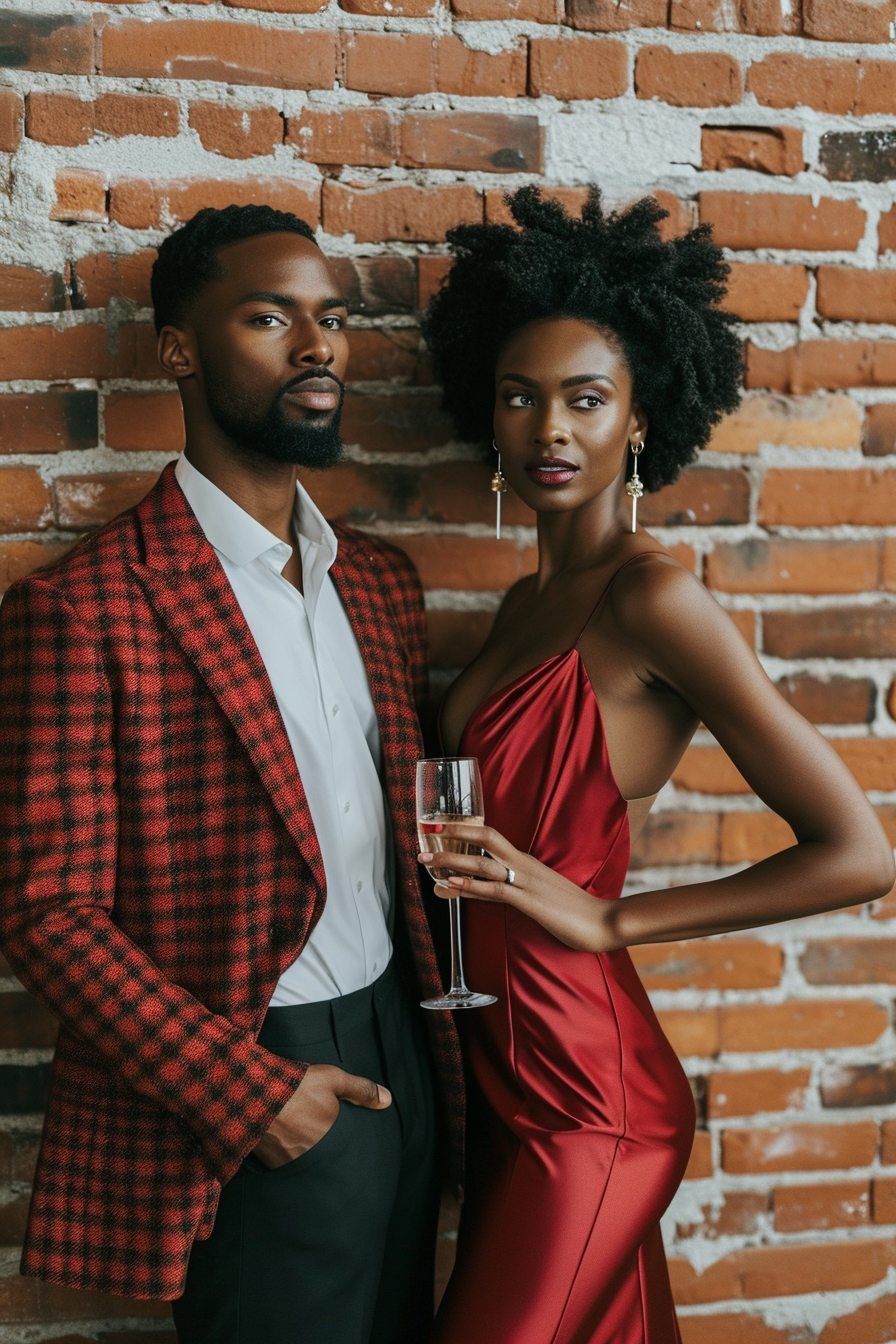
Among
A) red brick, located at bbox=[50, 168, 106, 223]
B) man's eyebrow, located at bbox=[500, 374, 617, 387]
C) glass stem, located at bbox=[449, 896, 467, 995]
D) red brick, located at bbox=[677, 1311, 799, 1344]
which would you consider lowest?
red brick, located at bbox=[677, 1311, 799, 1344]

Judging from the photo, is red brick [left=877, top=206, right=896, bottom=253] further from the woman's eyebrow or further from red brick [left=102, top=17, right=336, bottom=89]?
red brick [left=102, top=17, right=336, bottom=89]

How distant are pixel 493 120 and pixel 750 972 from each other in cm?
165

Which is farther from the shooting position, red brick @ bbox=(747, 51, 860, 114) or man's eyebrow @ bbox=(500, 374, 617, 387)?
red brick @ bbox=(747, 51, 860, 114)

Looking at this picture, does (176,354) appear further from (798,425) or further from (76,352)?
(798,425)

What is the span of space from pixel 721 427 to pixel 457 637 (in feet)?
2.08

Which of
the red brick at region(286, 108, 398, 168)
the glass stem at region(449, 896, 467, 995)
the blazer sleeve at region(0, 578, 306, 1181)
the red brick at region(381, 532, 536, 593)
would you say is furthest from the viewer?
the red brick at region(381, 532, 536, 593)

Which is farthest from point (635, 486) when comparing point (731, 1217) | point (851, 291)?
point (731, 1217)

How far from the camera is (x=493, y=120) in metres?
1.98

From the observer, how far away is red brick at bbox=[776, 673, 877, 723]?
2.08m

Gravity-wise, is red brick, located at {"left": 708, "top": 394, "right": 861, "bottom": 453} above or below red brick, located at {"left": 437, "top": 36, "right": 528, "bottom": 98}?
below

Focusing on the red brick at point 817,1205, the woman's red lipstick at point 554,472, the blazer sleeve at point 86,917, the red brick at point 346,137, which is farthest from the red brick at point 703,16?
the red brick at point 817,1205

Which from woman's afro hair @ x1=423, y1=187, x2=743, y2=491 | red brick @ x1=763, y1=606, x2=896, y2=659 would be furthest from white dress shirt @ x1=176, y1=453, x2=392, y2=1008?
red brick @ x1=763, y1=606, x2=896, y2=659

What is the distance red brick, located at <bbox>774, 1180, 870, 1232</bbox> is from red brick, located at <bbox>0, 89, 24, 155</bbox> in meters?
2.35

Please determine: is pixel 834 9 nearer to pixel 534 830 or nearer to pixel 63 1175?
pixel 534 830
